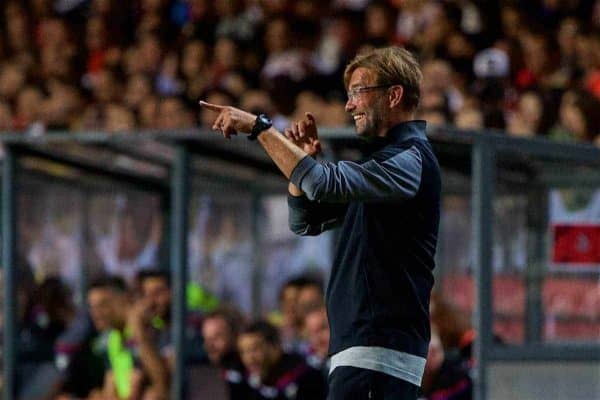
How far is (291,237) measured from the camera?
32.6 feet

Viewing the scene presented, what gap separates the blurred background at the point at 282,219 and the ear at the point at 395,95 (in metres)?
3.24

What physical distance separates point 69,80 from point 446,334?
16.7 ft

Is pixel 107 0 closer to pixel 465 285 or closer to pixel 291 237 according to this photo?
pixel 291 237

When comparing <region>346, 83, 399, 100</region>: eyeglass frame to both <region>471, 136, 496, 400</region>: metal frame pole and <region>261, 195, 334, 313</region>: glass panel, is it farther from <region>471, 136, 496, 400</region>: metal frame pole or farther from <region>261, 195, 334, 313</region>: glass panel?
<region>261, 195, 334, 313</region>: glass panel

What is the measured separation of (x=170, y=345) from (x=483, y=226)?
6.34 ft

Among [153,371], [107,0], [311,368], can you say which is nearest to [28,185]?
[153,371]

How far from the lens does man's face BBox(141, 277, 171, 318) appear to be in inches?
360

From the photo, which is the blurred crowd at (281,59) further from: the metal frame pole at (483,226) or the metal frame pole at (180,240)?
the metal frame pole at (180,240)

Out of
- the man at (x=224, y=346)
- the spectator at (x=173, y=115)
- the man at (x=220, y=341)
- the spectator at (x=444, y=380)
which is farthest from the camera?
the spectator at (x=173, y=115)

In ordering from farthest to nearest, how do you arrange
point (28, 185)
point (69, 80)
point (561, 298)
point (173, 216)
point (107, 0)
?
point (107, 0) → point (69, 80) → point (28, 185) → point (173, 216) → point (561, 298)

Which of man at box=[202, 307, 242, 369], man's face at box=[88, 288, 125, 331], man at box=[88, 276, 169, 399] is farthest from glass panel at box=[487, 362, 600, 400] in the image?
man's face at box=[88, 288, 125, 331]

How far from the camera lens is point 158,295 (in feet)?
30.2

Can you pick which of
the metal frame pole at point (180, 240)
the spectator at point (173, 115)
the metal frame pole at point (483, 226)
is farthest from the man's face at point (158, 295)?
the metal frame pole at point (483, 226)

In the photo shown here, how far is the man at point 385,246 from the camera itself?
4.68 meters
